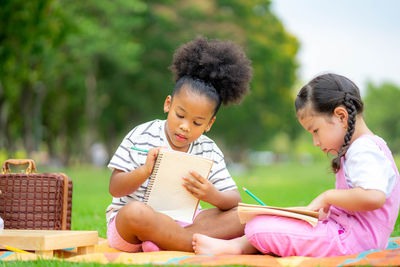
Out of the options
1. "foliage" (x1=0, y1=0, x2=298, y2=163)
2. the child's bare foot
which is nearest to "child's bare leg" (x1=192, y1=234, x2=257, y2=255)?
the child's bare foot

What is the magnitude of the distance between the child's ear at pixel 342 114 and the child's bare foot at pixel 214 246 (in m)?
0.94

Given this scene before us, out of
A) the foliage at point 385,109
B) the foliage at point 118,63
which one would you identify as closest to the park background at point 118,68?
the foliage at point 118,63

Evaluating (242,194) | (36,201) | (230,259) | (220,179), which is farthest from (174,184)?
(242,194)

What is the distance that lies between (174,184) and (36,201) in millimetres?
1092

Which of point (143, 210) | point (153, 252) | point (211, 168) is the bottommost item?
point (153, 252)

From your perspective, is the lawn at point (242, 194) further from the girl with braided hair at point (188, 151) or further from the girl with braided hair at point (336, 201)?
the girl with braided hair at point (188, 151)

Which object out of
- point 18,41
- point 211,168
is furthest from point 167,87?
point 211,168

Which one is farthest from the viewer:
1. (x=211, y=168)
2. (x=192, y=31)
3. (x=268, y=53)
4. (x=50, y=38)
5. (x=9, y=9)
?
(x=268, y=53)

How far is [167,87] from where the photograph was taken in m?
22.4

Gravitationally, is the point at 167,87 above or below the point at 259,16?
below

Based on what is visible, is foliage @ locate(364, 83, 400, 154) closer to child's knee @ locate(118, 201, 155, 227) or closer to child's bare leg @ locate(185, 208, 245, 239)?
child's bare leg @ locate(185, 208, 245, 239)

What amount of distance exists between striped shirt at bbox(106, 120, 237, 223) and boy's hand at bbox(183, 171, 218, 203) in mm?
261

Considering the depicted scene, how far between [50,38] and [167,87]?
32.1ft

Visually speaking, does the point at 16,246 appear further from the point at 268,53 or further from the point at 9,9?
the point at 268,53
